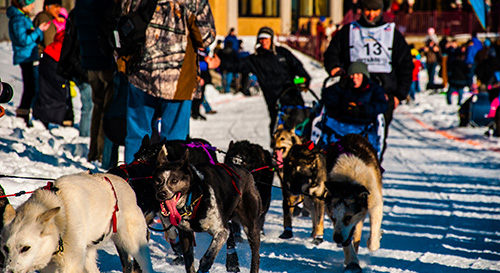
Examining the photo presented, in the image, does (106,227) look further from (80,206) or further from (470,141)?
(470,141)

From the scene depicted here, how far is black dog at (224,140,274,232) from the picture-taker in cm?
558

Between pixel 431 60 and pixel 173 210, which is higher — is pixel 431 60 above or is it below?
below

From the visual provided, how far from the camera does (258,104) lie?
19281 mm

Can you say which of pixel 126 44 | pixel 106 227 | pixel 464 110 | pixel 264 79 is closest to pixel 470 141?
pixel 464 110

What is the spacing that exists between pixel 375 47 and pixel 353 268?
3028 millimetres

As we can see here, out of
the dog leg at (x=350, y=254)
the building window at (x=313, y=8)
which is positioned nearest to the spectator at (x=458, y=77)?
the dog leg at (x=350, y=254)

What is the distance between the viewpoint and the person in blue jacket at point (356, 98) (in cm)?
606

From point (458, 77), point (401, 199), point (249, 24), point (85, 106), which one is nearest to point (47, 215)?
point (401, 199)

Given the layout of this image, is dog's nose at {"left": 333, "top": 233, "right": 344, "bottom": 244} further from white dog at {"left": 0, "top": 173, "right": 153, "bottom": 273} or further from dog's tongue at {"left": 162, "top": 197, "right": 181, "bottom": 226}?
white dog at {"left": 0, "top": 173, "right": 153, "bottom": 273}

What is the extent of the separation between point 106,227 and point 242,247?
2.10m

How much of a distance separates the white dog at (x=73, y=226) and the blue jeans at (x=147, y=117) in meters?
1.70

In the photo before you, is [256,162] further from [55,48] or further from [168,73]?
[55,48]

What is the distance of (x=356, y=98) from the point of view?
617 cm

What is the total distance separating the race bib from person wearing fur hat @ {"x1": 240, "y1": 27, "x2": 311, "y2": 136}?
64.1 inches
